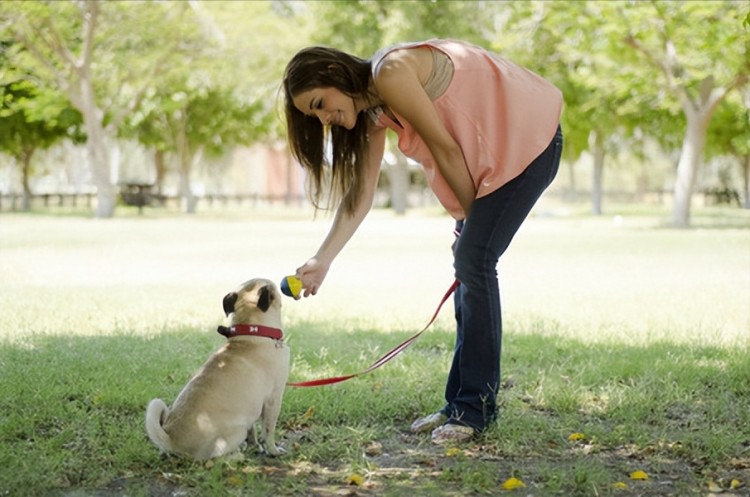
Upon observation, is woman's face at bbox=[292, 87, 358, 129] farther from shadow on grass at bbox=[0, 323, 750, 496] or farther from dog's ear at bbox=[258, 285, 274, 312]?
shadow on grass at bbox=[0, 323, 750, 496]

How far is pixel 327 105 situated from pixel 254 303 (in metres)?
0.95

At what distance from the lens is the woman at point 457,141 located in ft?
13.1

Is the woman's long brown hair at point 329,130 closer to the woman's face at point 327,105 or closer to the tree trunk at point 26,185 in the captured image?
the woman's face at point 327,105

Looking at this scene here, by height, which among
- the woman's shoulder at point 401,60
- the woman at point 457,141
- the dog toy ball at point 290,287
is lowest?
the dog toy ball at point 290,287

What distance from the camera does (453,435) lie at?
176 inches

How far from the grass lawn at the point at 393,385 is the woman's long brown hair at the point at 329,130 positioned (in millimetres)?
1236

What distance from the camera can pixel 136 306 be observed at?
9094 mm

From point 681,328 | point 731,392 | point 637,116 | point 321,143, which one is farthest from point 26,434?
point 637,116

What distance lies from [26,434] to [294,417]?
1.33 metres

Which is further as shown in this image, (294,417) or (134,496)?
(294,417)

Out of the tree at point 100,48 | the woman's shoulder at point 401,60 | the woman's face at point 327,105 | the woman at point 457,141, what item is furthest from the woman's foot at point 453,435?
the tree at point 100,48

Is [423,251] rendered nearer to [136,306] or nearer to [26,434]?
[136,306]

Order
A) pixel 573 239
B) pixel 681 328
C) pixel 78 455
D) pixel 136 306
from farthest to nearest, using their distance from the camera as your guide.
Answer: pixel 573 239, pixel 136 306, pixel 681 328, pixel 78 455

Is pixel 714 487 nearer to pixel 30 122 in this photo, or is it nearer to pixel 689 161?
pixel 689 161
